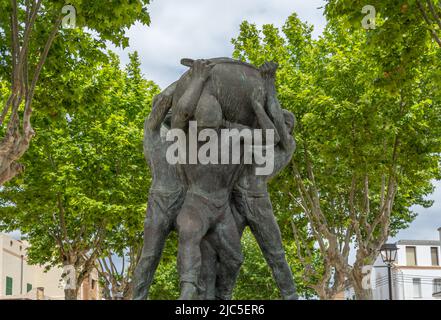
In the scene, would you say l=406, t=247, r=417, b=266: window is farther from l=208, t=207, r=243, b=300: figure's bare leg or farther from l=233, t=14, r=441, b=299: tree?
l=208, t=207, r=243, b=300: figure's bare leg

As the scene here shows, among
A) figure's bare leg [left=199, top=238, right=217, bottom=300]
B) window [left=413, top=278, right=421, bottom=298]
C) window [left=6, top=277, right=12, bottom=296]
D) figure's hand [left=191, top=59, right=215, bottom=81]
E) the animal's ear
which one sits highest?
window [left=413, top=278, right=421, bottom=298]

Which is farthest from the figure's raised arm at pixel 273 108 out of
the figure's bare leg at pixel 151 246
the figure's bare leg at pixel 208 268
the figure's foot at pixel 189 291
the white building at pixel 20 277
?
the white building at pixel 20 277

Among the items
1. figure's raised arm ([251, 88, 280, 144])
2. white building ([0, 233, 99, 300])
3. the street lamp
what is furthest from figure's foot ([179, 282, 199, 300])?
white building ([0, 233, 99, 300])

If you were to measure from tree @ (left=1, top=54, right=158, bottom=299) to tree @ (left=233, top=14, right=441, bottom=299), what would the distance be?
174 inches

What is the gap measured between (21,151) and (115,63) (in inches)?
503

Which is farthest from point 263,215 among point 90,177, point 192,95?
point 90,177

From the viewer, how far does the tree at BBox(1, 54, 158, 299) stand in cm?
2070

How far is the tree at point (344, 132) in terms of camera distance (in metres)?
18.3

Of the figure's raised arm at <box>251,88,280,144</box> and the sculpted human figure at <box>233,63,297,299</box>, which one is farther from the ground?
the figure's raised arm at <box>251,88,280,144</box>

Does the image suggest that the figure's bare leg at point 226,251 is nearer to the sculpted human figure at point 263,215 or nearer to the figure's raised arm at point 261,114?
the sculpted human figure at point 263,215

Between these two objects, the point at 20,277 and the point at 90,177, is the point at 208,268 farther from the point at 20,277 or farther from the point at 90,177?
the point at 20,277
